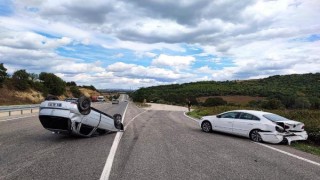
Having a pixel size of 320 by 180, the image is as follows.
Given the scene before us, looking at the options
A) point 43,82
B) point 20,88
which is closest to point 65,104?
point 20,88

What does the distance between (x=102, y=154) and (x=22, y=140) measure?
396cm

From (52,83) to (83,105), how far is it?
218 feet

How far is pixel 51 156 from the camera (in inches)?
356

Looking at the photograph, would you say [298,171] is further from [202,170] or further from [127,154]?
[127,154]

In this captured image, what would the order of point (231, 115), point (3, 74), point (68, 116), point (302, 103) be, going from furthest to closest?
1. point (3, 74)
2. point (302, 103)
3. point (231, 115)
4. point (68, 116)

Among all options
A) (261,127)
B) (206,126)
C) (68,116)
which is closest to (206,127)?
(206,126)

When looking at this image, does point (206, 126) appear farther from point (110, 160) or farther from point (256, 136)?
point (110, 160)

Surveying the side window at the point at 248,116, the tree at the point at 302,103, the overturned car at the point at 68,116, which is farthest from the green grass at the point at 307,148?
the tree at the point at 302,103

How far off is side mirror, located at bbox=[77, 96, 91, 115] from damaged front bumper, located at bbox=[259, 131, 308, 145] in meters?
6.68

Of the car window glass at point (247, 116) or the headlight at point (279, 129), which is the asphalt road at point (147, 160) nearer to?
the headlight at point (279, 129)

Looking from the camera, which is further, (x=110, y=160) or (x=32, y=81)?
(x=32, y=81)

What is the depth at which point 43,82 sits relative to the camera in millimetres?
73250

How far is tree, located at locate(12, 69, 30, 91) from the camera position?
59906mm

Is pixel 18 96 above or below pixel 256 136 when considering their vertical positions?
above
